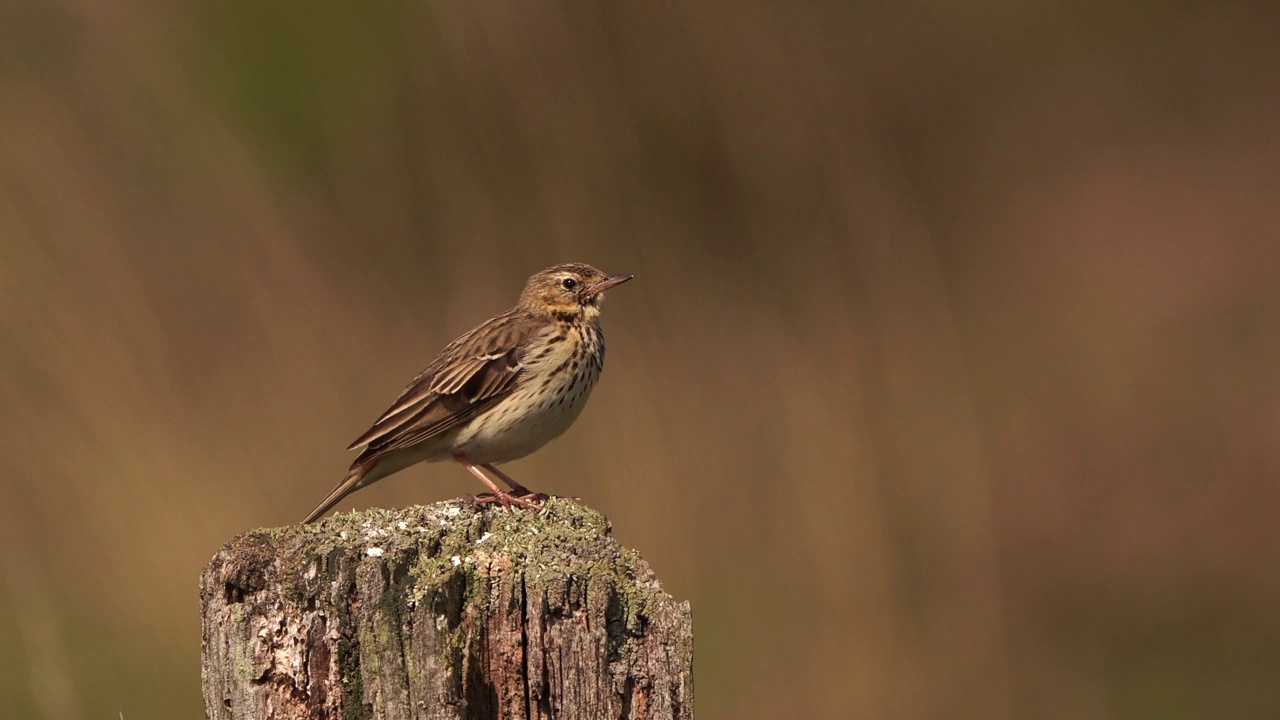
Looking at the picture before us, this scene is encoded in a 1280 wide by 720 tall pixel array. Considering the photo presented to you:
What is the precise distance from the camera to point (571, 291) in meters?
7.55

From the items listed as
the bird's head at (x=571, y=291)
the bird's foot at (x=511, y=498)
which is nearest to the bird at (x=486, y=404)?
the bird's head at (x=571, y=291)

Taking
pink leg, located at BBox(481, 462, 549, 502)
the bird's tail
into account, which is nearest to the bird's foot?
pink leg, located at BBox(481, 462, 549, 502)

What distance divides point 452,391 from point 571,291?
95 cm

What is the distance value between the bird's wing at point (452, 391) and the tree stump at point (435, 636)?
328 cm

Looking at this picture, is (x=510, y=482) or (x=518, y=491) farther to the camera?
(x=510, y=482)

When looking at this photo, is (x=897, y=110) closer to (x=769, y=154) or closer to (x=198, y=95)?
(x=769, y=154)

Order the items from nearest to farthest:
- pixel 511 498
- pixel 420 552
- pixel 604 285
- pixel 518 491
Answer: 1. pixel 420 552
2. pixel 511 498
3. pixel 518 491
4. pixel 604 285

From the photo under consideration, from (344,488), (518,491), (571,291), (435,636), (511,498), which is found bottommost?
(435,636)

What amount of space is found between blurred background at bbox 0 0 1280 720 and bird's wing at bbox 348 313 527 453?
2.67ft

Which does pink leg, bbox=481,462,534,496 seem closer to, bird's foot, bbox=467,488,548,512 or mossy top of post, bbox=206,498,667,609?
bird's foot, bbox=467,488,548,512

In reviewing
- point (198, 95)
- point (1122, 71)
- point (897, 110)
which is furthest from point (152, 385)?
point (1122, 71)

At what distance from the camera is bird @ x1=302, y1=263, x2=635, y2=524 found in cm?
678

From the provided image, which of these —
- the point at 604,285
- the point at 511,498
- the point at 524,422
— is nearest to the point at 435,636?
the point at 511,498

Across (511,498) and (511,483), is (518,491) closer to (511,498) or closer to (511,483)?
(511,483)
